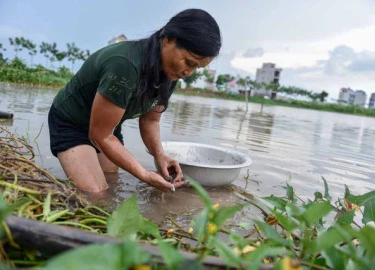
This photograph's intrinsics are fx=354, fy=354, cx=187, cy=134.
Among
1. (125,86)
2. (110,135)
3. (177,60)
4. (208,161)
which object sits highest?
(177,60)

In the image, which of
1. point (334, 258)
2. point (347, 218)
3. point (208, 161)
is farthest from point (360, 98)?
point (334, 258)

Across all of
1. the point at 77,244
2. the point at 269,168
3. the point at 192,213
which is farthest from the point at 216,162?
the point at 77,244

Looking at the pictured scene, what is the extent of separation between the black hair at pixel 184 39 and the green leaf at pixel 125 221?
3.68 feet

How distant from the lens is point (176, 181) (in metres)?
2.31

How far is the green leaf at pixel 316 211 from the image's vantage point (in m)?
0.87

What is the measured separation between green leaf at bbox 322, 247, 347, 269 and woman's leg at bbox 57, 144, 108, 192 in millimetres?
1682

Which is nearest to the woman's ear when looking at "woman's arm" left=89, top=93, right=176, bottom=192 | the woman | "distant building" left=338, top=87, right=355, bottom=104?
the woman

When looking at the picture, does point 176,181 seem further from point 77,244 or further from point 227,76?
point 227,76

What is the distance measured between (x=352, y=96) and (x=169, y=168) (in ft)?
362

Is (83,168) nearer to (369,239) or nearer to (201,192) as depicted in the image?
(201,192)

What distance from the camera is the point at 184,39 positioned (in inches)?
71.1

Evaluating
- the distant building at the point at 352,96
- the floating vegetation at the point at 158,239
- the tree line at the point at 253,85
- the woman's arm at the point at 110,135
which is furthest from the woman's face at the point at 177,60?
the distant building at the point at 352,96

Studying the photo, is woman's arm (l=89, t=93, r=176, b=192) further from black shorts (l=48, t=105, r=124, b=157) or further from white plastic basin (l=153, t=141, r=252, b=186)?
white plastic basin (l=153, t=141, r=252, b=186)

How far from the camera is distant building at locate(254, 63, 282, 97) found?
78.6 meters
